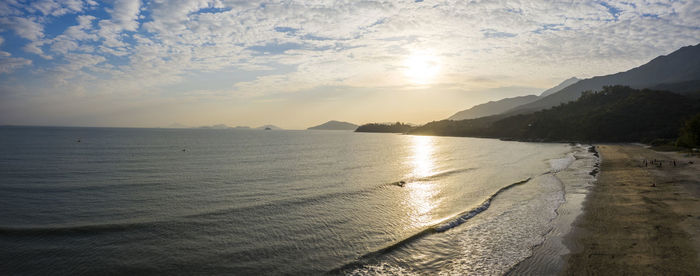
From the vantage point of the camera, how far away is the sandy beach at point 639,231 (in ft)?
38.5

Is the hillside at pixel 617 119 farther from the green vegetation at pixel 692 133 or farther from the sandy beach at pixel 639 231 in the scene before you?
the sandy beach at pixel 639 231

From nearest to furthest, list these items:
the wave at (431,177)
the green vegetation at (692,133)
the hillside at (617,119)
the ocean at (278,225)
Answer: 1. the ocean at (278,225)
2. the wave at (431,177)
3. the green vegetation at (692,133)
4. the hillside at (617,119)

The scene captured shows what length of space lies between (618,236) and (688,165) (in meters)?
36.2

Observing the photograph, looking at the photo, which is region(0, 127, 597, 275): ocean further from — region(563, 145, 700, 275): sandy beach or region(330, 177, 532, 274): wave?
region(563, 145, 700, 275): sandy beach

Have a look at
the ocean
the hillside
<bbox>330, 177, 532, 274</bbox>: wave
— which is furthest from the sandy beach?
the hillside

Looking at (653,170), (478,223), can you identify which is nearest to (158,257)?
(478,223)

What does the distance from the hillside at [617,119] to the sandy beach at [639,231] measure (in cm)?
10513

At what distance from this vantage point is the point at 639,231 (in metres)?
15.4

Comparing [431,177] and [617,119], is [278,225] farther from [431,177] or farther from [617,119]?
[617,119]

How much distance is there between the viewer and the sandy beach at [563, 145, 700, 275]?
11750mm

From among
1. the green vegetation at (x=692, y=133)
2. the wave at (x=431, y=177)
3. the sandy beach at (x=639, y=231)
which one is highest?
the green vegetation at (x=692, y=133)

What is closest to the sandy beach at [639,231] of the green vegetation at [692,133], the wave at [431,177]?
the wave at [431,177]

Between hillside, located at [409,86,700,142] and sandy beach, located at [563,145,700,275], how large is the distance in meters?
105

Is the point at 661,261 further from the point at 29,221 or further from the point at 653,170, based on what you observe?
the point at 653,170
